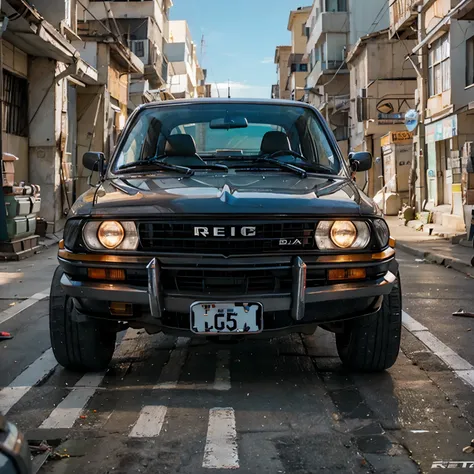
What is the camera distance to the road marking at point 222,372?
445cm

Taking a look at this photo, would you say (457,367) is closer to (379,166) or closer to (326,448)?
(326,448)

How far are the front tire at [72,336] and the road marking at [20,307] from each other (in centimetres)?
249

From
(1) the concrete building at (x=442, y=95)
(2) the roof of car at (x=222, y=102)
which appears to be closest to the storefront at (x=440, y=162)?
(1) the concrete building at (x=442, y=95)

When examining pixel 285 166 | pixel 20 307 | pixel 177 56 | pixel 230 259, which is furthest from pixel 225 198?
pixel 177 56

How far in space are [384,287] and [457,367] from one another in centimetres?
132

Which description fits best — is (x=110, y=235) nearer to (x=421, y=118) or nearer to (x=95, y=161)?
(x=95, y=161)

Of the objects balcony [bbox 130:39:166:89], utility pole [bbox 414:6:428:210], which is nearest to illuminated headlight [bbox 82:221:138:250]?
utility pole [bbox 414:6:428:210]

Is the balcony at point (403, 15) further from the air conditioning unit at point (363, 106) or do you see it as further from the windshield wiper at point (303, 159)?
the windshield wiper at point (303, 159)

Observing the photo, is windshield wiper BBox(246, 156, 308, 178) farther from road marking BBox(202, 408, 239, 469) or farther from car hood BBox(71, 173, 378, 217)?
road marking BBox(202, 408, 239, 469)

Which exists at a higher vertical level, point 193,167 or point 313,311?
point 193,167

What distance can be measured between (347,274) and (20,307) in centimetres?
479

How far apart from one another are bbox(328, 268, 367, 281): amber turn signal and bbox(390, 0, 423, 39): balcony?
21773mm

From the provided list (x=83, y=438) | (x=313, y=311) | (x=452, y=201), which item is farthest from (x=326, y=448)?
(x=452, y=201)

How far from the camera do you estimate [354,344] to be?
458 centimetres
